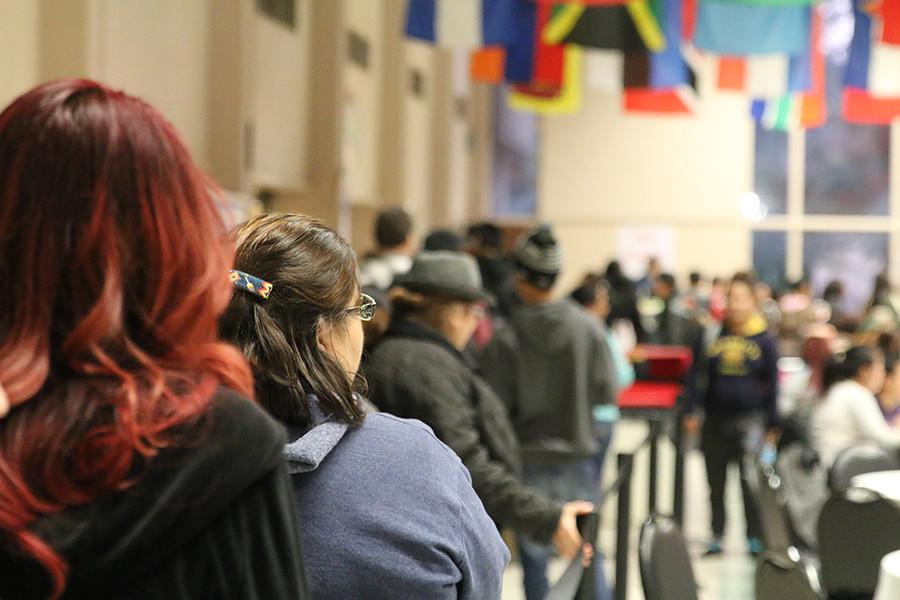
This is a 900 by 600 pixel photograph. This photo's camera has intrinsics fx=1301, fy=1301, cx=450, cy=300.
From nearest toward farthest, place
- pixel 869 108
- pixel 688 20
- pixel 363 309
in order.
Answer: pixel 363 309 → pixel 688 20 → pixel 869 108

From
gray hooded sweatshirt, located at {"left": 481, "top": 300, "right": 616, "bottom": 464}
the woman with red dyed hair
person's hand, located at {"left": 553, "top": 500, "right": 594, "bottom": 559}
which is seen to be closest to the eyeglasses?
the woman with red dyed hair

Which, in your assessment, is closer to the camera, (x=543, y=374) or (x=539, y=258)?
(x=539, y=258)

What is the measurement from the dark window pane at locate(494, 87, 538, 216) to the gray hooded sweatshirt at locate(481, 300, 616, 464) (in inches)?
651

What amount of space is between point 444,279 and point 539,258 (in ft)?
7.08

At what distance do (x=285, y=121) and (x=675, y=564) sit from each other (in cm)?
831

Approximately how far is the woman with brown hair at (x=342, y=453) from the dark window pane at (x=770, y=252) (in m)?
20.6

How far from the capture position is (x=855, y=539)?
4.80 metres

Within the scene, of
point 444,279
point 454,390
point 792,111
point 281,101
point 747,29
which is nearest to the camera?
point 454,390

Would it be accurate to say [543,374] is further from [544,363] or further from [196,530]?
[196,530]

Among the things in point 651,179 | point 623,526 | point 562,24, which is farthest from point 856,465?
point 651,179

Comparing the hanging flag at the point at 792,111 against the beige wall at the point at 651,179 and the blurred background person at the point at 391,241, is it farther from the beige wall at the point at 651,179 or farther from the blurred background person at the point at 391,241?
the blurred background person at the point at 391,241

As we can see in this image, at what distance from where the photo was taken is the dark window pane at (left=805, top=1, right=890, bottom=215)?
21875 mm

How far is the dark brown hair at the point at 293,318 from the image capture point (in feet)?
6.29

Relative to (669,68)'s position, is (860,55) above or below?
above
